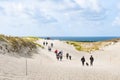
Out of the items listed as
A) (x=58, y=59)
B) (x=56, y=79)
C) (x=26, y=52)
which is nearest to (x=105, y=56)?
(x=58, y=59)

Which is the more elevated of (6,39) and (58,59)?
(6,39)

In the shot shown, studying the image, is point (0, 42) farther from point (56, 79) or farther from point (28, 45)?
point (56, 79)

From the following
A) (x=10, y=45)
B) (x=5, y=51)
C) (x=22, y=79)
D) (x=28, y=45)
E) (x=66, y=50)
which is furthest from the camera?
(x=66, y=50)

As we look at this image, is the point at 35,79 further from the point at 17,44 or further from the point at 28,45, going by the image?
the point at 28,45

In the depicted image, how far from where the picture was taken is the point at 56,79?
23.2 meters

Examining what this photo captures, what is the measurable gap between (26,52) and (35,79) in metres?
26.8

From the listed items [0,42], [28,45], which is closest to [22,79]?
[0,42]

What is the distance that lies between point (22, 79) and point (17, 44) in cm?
2864

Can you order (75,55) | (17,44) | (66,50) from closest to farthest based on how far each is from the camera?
(17,44), (75,55), (66,50)

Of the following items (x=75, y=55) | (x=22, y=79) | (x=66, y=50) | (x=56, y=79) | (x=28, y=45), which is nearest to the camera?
(x=22, y=79)

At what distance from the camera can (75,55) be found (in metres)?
66.3

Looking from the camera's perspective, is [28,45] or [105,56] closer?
[28,45]

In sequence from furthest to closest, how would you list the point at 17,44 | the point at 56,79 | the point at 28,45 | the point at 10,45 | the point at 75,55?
the point at 75,55, the point at 28,45, the point at 17,44, the point at 10,45, the point at 56,79

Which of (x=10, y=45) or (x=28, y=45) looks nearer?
(x=10, y=45)
